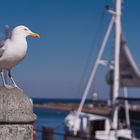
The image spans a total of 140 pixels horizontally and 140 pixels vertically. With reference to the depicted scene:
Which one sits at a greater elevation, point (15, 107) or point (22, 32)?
point (22, 32)

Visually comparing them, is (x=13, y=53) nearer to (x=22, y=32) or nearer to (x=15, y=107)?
(x=22, y=32)

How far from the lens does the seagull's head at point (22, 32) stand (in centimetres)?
424

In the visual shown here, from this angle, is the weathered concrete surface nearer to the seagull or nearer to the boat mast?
the seagull

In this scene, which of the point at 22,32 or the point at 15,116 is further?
the point at 22,32

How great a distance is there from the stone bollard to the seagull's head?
1.75 ft

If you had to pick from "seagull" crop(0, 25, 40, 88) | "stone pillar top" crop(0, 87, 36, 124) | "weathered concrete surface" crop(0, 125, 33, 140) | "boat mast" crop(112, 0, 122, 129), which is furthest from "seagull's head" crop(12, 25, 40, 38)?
"boat mast" crop(112, 0, 122, 129)

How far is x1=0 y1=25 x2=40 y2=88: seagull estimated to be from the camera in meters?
4.09

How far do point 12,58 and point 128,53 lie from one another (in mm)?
34211

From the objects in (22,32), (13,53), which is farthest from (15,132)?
(22,32)

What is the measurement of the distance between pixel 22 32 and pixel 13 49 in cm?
22

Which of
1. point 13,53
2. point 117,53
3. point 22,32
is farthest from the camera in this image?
point 117,53

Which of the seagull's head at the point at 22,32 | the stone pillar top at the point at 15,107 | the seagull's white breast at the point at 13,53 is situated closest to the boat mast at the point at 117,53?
the seagull's head at the point at 22,32

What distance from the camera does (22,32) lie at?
4.28 meters

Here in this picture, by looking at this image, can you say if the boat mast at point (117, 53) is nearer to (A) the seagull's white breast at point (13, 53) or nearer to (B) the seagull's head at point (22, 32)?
(B) the seagull's head at point (22, 32)
